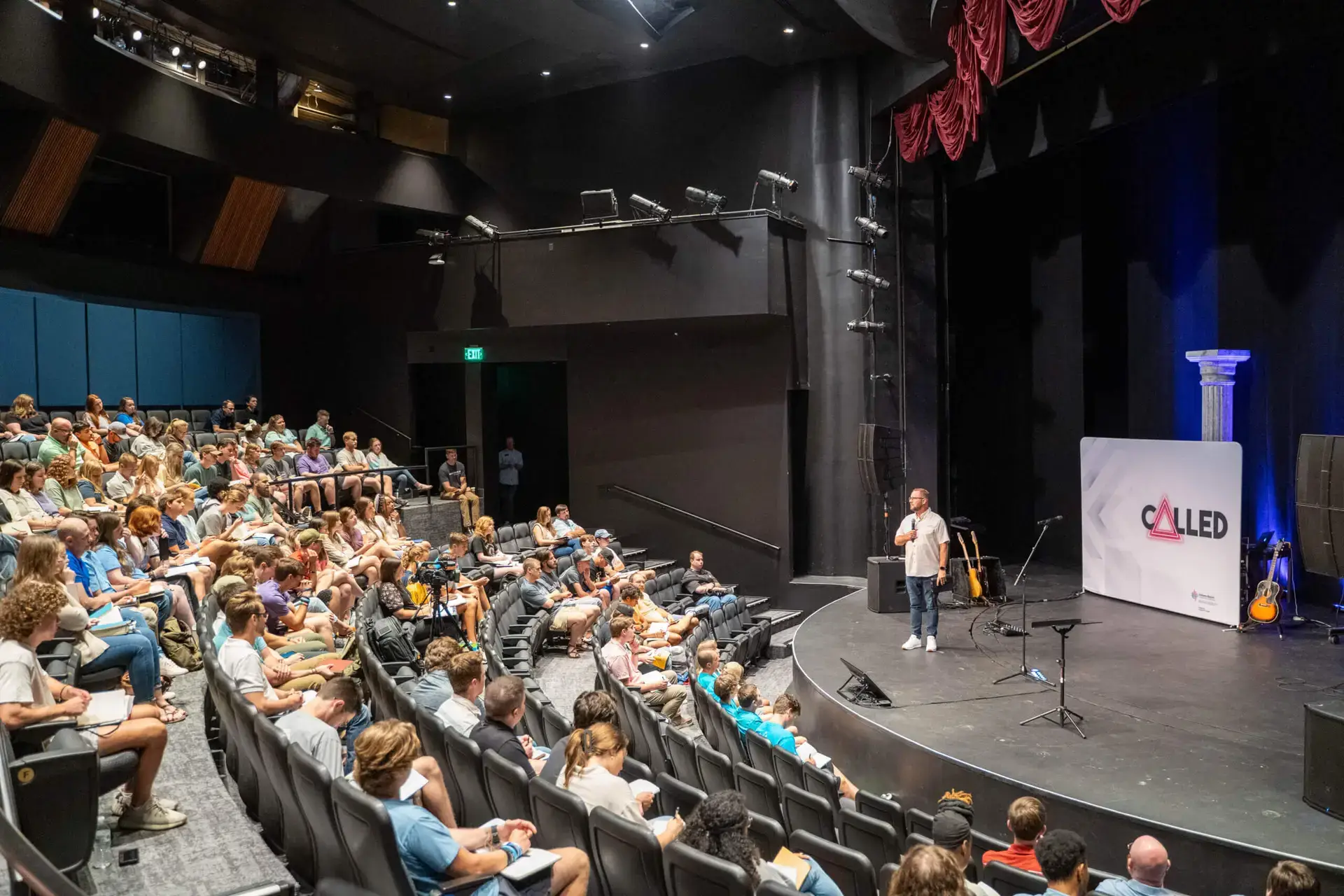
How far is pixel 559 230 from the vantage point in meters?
12.9

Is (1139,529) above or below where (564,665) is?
above

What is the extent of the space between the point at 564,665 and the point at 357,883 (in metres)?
5.83

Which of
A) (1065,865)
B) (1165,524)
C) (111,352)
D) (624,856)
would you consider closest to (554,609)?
(1165,524)

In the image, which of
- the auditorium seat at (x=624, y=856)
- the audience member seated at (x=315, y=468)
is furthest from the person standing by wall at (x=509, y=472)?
the auditorium seat at (x=624, y=856)

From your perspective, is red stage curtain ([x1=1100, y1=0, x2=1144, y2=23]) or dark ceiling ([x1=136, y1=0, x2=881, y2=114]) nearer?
red stage curtain ([x1=1100, y1=0, x2=1144, y2=23])

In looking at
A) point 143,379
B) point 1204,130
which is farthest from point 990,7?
point 143,379

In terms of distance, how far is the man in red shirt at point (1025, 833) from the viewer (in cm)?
409

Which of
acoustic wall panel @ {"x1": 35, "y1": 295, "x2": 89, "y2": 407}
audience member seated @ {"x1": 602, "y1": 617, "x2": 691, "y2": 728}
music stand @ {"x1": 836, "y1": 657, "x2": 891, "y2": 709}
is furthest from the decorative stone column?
acoustic wall panel @ {"x1": 35, "y1": 295, "x2": 89, "y2": 407}

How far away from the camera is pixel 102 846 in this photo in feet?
11.2

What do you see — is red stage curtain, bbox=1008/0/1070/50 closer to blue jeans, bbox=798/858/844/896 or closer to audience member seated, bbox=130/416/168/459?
blue jeans, bbox=798/858/844/896

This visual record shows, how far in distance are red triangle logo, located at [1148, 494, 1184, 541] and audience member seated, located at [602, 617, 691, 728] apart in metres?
4.78

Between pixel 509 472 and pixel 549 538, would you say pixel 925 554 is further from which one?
pixel 509 472

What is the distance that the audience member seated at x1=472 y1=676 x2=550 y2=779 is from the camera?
13.1 ft

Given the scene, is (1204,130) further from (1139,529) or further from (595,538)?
(595,538)
